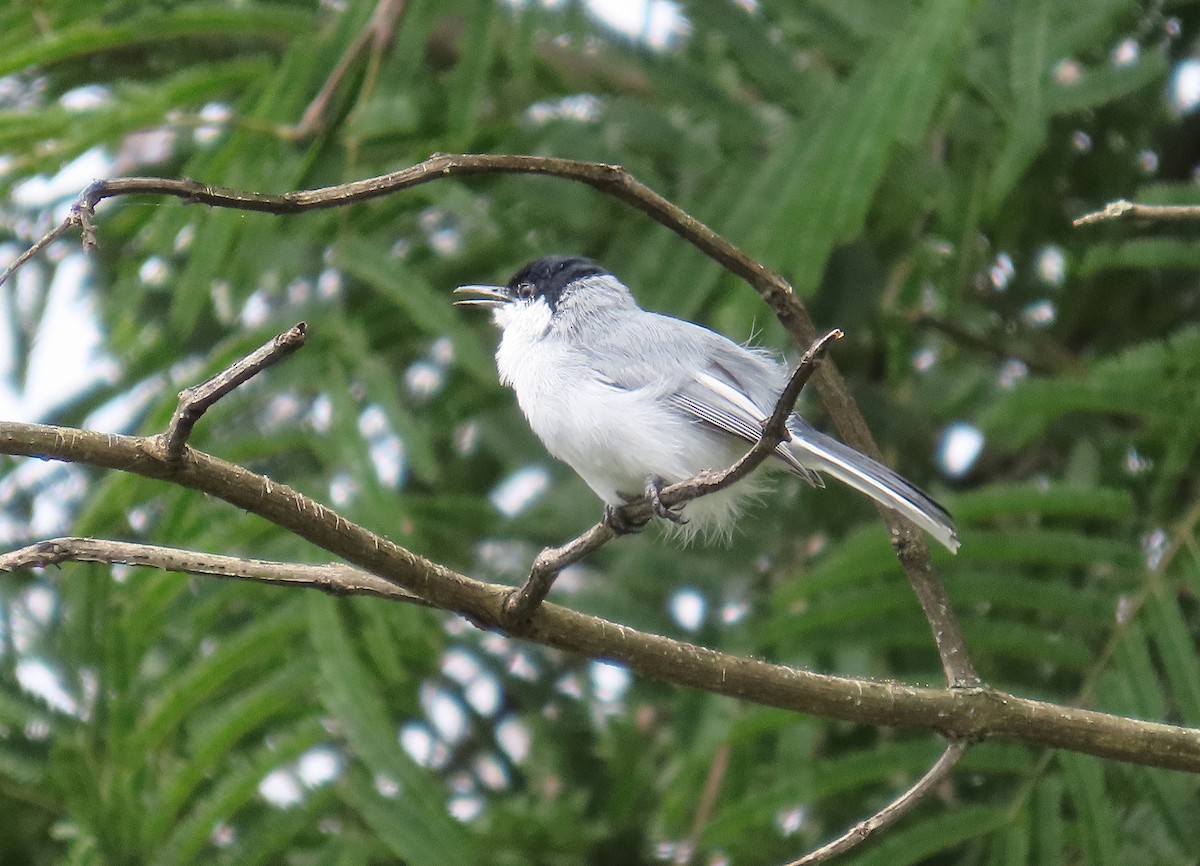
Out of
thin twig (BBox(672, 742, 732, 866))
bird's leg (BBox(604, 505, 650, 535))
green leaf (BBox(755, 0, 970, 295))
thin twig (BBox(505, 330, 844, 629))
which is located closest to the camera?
thin twig (BBox(505, 330, 844, 629))

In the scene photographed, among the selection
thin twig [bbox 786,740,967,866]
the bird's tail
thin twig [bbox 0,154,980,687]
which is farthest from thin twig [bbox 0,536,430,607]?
the bird's tail

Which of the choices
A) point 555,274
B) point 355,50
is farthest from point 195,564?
point 355,50

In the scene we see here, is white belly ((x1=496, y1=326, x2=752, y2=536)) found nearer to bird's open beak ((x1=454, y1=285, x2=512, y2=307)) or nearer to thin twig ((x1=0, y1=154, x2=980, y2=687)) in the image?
thin twig ((x1=0, y1=154, x2=980, y2=687))

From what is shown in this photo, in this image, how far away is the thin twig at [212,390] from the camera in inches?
60.7

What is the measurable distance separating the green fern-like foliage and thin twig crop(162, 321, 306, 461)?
3.87 feet

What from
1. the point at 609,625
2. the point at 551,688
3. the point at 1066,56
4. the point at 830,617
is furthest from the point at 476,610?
the point at 551,688

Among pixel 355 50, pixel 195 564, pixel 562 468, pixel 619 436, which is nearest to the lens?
pixel 195 564

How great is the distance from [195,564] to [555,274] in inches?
59.4

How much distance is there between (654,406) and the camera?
8.83 feet

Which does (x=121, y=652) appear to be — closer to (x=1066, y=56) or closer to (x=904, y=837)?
(x=904, y=837)

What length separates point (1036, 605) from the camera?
9.87ft

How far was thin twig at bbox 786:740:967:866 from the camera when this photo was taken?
2.03 meters

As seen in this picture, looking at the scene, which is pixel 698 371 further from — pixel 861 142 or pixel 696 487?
pixel 696 487

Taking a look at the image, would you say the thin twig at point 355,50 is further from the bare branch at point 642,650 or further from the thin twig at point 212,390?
the thin twig at point 212,390
